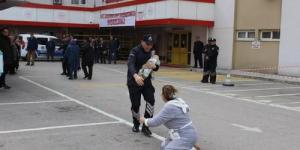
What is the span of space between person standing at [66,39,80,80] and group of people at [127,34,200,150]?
10.3 m

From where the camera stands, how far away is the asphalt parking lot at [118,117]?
7656 mm

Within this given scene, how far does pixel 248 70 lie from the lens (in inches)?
947

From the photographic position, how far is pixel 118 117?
390 inches

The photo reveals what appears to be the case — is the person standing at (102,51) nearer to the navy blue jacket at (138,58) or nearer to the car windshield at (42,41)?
the car windshield at (42,41)

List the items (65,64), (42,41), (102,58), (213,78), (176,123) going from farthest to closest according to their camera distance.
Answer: (102,58) → (42,41) → (65,64) → (213,78) → (176,123)

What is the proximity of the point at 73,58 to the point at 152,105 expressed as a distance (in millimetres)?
10967

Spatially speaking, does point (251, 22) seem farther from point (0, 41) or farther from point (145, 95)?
point (145, 95)

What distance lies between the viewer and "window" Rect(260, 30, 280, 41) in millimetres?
22562

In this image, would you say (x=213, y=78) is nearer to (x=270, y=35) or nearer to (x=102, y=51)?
(x=270, y=35)

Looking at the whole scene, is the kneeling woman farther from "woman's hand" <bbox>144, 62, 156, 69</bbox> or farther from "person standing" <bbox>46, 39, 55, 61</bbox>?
"person standing" <bbox>46, 39, 55, 61</bbox>

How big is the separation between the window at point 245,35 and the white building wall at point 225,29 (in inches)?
15.2

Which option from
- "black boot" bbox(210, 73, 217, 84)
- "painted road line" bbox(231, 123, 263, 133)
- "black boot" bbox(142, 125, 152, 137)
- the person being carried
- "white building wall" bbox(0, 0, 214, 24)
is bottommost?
"painted road line" bbox(231, 123, 263, 133)

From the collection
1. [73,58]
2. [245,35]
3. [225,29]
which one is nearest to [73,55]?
[73,58]

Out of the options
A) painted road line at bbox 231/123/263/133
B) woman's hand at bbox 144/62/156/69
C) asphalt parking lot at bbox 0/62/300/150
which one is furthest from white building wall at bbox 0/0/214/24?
woman's hand at bbox 144/62/156/69
